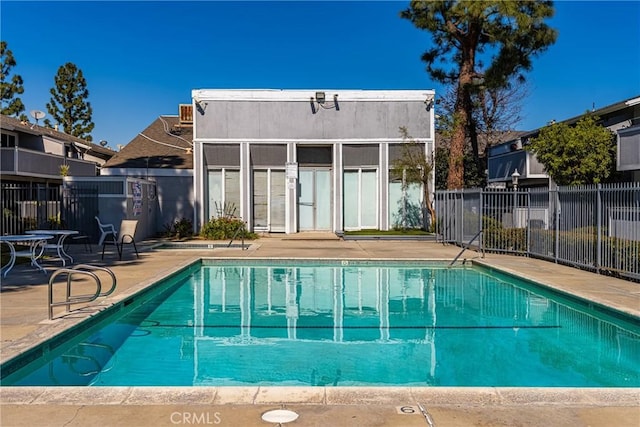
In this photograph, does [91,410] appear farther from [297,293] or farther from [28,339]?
[297,293]

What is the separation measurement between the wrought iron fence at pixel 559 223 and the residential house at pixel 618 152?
3355 mm

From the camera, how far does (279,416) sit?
3.79 meters

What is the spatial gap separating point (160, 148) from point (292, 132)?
24.7ft

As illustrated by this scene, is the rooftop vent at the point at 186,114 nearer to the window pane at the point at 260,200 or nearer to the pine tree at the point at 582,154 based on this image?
the window pane at the point at 260,200

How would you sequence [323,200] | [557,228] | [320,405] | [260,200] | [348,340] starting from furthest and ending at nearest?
[323,200]
[260,200]
[557,228]
[348,340]
[320,405]

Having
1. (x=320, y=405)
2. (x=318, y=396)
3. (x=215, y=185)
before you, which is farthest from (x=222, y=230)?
(x=320, y=405)

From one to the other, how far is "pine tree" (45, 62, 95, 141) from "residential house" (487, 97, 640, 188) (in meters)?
37.7

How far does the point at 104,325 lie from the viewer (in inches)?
285

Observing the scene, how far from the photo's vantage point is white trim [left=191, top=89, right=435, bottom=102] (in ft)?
73.6

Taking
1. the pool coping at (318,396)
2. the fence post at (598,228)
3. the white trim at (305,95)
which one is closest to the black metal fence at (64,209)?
the white trim at (305,95)

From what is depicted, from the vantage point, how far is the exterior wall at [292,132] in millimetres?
22516

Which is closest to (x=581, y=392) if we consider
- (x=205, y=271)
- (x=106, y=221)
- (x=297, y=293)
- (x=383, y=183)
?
(x=297, y=293)

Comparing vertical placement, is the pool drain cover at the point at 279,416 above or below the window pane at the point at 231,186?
below

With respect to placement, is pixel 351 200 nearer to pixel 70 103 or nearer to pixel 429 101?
pixel 429 101
